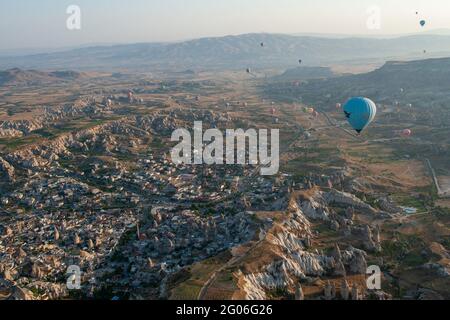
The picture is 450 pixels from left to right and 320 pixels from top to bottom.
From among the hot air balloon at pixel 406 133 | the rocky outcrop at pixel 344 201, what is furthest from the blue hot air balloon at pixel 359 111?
the hot air balloon at pixel 406 133

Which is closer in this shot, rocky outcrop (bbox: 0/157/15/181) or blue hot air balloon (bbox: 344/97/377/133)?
blue hot air balloon (bbox: 344/97/377/133)

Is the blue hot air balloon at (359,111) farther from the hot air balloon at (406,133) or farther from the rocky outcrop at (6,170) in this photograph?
the rocky outcrop at (6,170)

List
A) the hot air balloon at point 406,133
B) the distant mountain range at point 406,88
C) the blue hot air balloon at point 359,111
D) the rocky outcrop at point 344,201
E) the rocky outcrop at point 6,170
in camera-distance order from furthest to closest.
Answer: the distant mountain range at point 406,88
the hot air balloon at point 406,133
the rocky outcrop at point 6,170
the rocky outcrop at point 344,201
the blue hot air balloon at point 359,111

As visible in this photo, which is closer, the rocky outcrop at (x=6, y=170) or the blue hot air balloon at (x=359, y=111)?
the blue hot air balloon at (x=359, y=111)

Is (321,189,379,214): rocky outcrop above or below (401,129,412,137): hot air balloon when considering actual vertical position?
below

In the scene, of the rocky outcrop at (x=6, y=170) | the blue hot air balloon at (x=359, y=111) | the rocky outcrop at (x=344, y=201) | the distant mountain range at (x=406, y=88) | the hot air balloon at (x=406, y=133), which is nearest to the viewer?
the blue hot air balloon at (x=359, y=111)

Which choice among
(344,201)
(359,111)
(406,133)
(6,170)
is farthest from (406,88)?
(6,170)

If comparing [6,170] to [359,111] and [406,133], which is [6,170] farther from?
[406,133]

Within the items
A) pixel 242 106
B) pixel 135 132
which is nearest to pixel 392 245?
pixel 135 132

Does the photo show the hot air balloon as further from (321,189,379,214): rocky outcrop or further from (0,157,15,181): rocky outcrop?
A: (0,157,15,181): rocky outcrop

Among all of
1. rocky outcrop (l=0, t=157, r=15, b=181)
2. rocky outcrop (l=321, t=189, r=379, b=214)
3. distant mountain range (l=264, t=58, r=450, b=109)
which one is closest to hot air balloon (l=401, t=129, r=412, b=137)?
distant mountain range (l=264, t=58, r=450, b=109)

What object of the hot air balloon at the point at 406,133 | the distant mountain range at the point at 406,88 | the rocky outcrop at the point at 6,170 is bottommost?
the rocky outcrop at the point at 6,170
